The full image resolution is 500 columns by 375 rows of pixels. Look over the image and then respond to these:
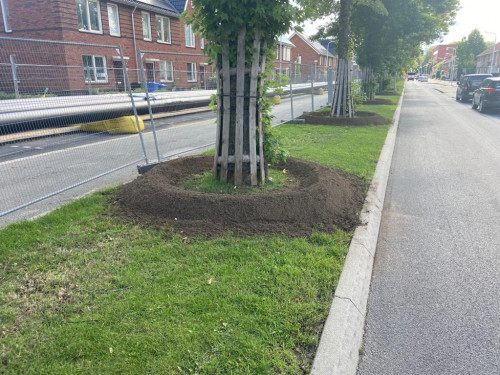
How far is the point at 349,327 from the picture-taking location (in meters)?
2.79

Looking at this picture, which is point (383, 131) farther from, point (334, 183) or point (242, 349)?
point (242, 349)

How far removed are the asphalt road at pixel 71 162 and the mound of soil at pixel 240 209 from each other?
1.34m

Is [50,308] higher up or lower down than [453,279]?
higher up

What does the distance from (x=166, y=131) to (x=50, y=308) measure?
1029cm

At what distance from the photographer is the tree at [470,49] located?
77.4 m

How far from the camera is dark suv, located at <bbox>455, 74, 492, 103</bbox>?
953 inches

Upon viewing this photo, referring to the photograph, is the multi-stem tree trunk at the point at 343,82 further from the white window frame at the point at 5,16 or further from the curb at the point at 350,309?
the white window frame at the point at 5,16

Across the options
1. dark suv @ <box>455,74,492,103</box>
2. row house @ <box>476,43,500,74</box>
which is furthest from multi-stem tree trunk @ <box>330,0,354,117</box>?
row house @ <box>476,43,500,74</box>

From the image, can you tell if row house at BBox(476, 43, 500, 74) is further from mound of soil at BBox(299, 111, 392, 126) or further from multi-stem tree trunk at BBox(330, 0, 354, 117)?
mound of soil at BBox(299, 111, 392, 126)

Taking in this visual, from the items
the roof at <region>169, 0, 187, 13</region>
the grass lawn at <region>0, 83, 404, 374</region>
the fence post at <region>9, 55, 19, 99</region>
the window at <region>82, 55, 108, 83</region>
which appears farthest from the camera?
the roof at <region>169, 0, 187, 13</region>

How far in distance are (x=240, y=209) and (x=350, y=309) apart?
1.87 meters

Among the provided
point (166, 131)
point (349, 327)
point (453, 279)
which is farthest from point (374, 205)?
point (166, 131)

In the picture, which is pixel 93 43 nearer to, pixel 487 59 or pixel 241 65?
pixel 241 65

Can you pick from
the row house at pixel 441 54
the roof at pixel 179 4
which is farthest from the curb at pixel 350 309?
the row house at pixel 441 54
